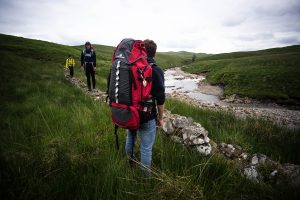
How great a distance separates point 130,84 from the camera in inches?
94.0

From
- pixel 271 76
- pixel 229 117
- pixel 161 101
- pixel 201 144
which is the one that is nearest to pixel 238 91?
pixel 271 76

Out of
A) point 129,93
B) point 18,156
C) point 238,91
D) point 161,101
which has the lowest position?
point 238,91

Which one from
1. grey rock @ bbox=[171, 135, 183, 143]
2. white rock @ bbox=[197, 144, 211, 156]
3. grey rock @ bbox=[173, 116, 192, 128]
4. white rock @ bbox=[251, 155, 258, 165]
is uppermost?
grey rock @ bbox=[173, 116, 192, 128]

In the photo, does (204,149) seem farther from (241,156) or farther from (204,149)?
(241,156)

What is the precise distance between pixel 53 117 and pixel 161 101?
149 inches

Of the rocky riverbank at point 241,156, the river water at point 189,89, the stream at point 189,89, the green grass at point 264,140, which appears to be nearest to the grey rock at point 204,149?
the rocky riverbank at point 241,156

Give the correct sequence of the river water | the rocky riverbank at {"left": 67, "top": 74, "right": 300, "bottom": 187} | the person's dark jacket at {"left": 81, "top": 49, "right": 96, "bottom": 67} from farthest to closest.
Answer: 1. the river water
2. the person's dark jacket at {"left": 81, "top": 49, "right": 96, "bottom": 67}
3. the rocky riverbank at {"left": 67, "top": 74, "right": 300, "bottom": 187}

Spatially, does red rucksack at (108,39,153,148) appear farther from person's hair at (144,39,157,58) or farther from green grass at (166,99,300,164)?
green grass at (166,99,300,164)

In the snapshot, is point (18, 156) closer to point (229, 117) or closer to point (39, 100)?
point (39, 100)

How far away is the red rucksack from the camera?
2393 millimetres

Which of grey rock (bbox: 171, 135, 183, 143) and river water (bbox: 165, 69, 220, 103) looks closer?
grey rock (bbox: 171, 135, 183, 143)

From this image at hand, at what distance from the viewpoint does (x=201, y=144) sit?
13.6ft

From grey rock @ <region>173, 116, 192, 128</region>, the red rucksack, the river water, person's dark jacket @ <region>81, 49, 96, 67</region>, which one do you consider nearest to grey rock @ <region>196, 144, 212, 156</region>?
grey rock @ <region>173, 116, 192, 128</region>

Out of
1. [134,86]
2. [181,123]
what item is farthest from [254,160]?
[134,86]
